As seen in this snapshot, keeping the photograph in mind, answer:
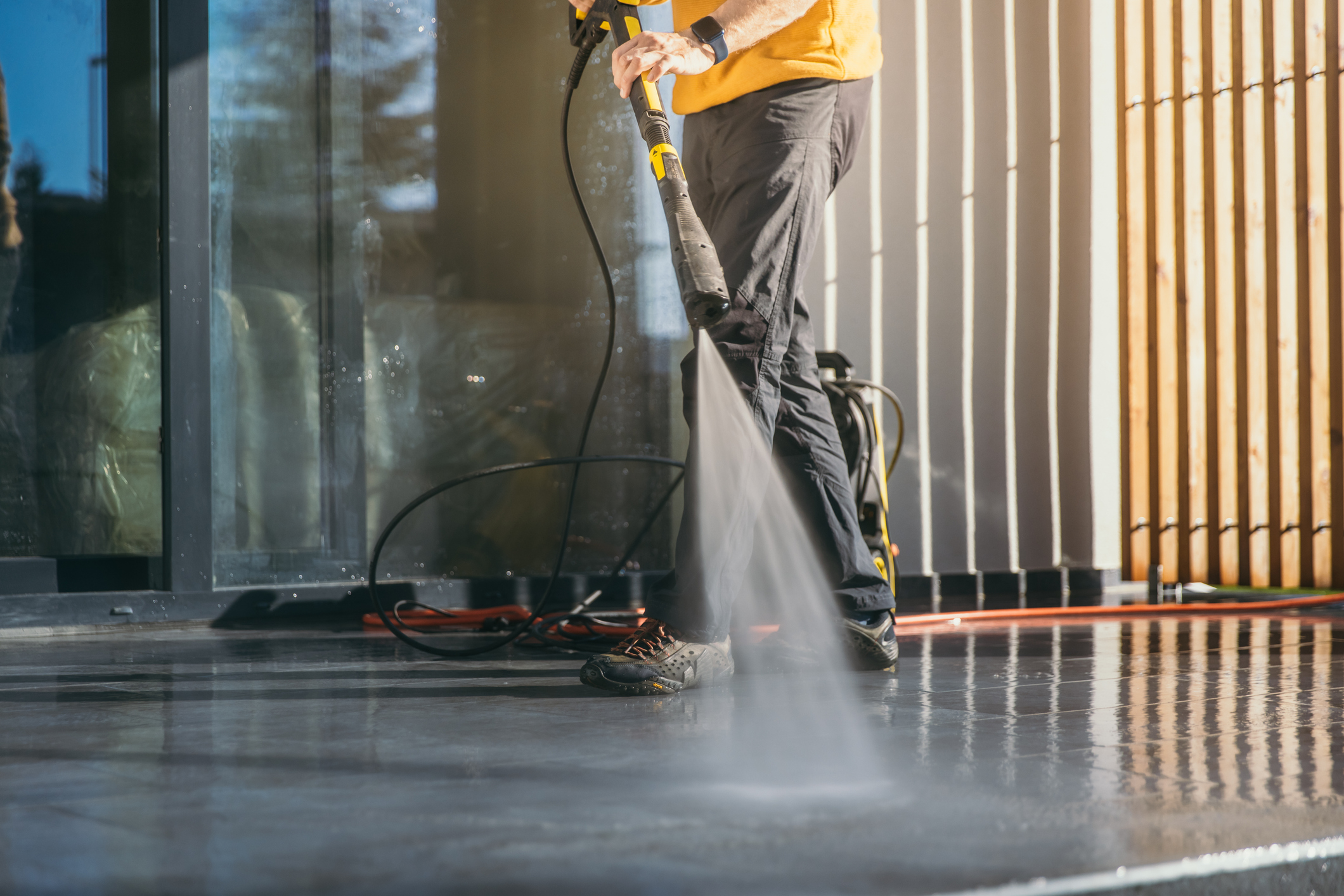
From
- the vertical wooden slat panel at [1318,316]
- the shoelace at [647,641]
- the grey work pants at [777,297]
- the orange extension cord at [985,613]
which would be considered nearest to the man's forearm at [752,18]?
the grey work pants at [777,297]

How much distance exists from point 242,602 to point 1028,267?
258 cm

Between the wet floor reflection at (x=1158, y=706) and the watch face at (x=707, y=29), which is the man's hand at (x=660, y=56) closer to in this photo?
the watch face at (x=707, y=29)

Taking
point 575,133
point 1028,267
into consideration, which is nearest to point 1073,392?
point 1028,267

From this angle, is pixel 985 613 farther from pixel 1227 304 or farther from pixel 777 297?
pixel 1227 304

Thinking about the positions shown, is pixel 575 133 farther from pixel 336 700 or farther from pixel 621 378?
pixel 336 700

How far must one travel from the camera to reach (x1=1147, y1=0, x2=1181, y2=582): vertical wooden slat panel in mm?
3863

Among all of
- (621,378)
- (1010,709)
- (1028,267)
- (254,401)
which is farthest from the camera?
(1028,267)

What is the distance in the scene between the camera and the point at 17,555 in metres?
2.54

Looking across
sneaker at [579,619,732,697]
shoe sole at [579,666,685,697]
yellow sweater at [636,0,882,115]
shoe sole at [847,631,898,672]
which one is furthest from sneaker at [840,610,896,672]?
yellow sweater at [636,0,882,115]

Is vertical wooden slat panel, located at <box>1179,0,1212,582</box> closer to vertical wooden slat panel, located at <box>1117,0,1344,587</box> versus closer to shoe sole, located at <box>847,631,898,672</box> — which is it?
vertical wooden slat panel, located at <box>1117,0,1344,587</box>

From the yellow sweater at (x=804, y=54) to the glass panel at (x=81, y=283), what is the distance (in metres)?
1.47

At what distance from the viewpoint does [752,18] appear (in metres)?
1.66

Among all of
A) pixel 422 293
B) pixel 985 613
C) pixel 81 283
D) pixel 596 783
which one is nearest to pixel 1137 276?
pixel 985 613

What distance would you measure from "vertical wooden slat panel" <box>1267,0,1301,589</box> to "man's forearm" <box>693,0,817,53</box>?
2.59 metres
